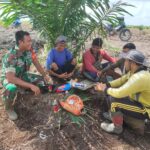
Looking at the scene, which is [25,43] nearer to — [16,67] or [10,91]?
[16,67]

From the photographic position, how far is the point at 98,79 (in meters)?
5.50

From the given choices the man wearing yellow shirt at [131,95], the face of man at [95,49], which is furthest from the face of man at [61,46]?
the man wearing yellow shirt at [131,95]

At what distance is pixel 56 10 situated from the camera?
526 cm

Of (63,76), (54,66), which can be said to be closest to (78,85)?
(63,76)

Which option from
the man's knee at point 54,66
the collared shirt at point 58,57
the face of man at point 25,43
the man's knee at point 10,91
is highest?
the face of man at point 25,43

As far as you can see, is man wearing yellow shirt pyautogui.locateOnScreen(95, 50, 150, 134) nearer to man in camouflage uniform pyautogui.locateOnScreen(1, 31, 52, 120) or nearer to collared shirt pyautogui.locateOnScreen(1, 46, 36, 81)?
man in camouflage uniform pyautogui.locateOnScreen(1, 31, 52, 120)

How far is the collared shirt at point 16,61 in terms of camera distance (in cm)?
446

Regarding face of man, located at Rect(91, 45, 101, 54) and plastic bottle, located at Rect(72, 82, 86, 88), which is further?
face of man, located at Rect(91, 45, 101, 54)

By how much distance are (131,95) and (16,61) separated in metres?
1.74

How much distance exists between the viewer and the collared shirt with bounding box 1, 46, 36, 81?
4.46 metres

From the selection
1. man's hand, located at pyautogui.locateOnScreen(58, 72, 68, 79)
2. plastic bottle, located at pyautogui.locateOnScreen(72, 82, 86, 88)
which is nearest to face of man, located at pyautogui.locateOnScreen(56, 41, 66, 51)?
man's hand, located at pyautogui.locateOnScreen(58, 72, 68, 79)

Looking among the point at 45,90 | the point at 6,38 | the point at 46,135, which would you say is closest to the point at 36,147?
the point at 46,135

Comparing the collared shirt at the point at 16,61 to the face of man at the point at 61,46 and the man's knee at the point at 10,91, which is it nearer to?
Answer: the man's knee at the point at 10,91

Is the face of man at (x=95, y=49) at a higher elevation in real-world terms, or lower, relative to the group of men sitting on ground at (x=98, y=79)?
higher
